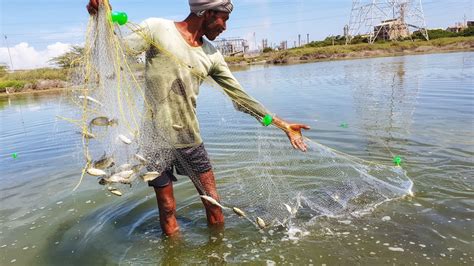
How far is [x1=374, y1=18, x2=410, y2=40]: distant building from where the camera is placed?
7212 cm

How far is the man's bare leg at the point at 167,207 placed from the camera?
4004 millimetres

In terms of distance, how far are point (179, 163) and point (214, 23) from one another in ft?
4.85

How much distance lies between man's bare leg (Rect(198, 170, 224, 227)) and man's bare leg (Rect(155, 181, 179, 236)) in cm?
36

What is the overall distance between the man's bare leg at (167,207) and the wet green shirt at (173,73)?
1.73 feet

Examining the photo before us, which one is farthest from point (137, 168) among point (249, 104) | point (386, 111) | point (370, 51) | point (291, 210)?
point (370, 51)

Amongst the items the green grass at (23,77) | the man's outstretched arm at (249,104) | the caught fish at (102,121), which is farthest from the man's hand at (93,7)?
the green grass at (23,77)

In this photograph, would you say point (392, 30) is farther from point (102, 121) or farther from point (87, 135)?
point (87, 135)

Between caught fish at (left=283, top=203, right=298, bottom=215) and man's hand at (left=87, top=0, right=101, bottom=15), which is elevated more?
man's hand at (left=87, top=0, right=101, bottom=15)

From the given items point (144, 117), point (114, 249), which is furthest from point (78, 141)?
point (114, 249)

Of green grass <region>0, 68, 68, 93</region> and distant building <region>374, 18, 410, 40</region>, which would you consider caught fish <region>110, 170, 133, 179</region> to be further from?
distant building <region>374, 18, 410, 40</region>

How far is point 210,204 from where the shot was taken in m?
4.38

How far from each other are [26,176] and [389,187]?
668 centimetres

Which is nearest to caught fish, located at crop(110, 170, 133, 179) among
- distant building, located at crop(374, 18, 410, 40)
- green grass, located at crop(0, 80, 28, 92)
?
green grass, located at crop(0, 80, 28, 92)

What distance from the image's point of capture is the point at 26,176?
754cm
